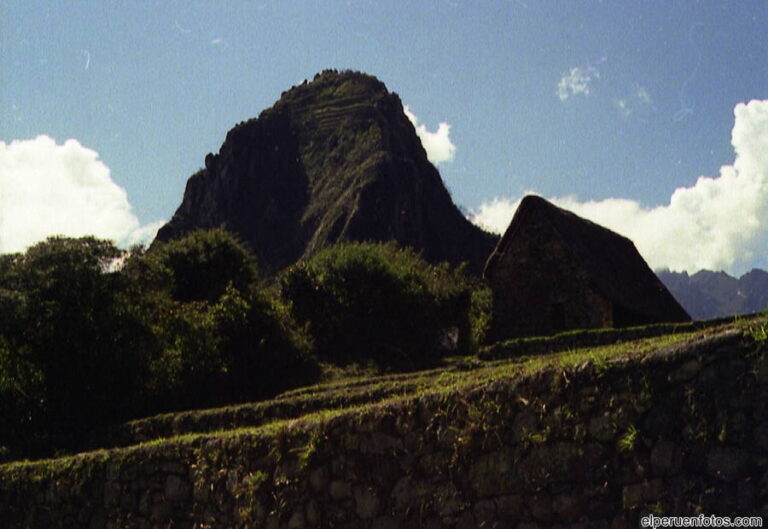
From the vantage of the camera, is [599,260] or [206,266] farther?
[206,266]

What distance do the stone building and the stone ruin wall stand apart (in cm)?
1902

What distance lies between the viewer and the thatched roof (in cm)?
2781

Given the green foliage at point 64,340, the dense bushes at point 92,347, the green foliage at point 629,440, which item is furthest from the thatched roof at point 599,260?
the green foliage at point 629,440

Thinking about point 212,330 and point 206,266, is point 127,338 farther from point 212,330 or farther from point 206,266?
point 206,266

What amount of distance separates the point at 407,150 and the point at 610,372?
4574 inches

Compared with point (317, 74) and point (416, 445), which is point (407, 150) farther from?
point (416, 445)

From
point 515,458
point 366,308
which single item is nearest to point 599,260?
point 366,308

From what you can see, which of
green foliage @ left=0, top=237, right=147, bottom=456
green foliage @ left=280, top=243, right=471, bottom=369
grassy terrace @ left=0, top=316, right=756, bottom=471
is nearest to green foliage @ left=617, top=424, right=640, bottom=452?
grassy terrace @ left=0, top=316, right=756, bottom=471

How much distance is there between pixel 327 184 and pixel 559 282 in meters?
93.9

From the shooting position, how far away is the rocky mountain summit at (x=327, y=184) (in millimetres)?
103875

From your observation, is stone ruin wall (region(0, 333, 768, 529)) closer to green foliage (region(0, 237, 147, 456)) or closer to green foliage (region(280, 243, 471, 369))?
green foliage (region(0, 237, 147, 456))

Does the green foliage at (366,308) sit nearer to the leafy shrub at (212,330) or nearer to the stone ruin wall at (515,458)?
the leafy shrub at (212,330)

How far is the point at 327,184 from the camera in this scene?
120438mm

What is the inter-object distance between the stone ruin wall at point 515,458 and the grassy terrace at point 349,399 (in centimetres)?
15
